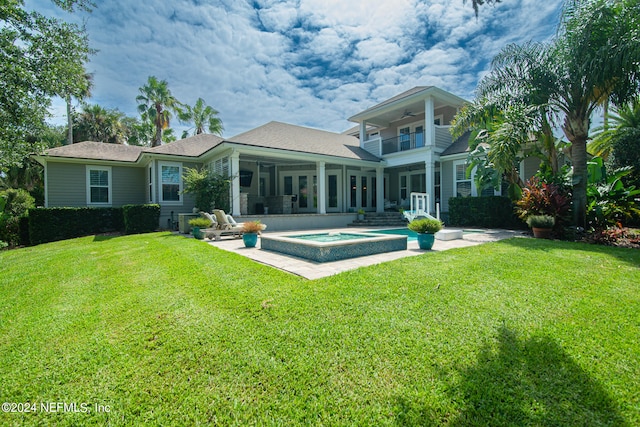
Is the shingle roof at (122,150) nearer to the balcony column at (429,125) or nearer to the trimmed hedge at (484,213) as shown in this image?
the balcony column at (429,125)

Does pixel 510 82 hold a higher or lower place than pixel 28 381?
higher

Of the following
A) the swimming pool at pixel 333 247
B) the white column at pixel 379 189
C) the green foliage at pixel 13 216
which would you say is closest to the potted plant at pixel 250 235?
the swimming pool at pixel 333 247

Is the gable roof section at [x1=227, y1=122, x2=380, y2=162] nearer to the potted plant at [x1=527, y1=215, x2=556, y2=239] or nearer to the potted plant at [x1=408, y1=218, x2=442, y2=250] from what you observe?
the potted plant at [x1=408, y1=218, x2=442, y2=250]

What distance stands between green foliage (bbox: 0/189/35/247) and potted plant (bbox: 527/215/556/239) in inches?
798

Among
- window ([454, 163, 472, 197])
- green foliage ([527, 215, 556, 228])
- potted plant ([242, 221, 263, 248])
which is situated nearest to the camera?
potted plant ([242, 221, 263, 248])

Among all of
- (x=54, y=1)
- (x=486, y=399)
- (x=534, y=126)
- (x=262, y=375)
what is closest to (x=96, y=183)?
(x=54, y=1)

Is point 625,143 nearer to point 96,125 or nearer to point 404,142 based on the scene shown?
point 404,142

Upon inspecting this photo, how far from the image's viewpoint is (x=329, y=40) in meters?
11.1

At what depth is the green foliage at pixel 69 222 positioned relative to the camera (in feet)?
40.5

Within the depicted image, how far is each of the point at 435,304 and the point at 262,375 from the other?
2363 millimetres

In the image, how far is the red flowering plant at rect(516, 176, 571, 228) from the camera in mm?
8867

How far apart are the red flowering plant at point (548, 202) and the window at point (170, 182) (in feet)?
51.9

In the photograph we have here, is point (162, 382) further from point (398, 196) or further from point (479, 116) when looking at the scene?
point (398, 196)

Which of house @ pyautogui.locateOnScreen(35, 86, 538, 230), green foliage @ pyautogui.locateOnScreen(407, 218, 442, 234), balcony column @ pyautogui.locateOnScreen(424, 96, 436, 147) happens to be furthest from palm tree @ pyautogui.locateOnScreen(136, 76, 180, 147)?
green foliage @ pyautogui.locateOnScreen(407, 218, 442, 234)
